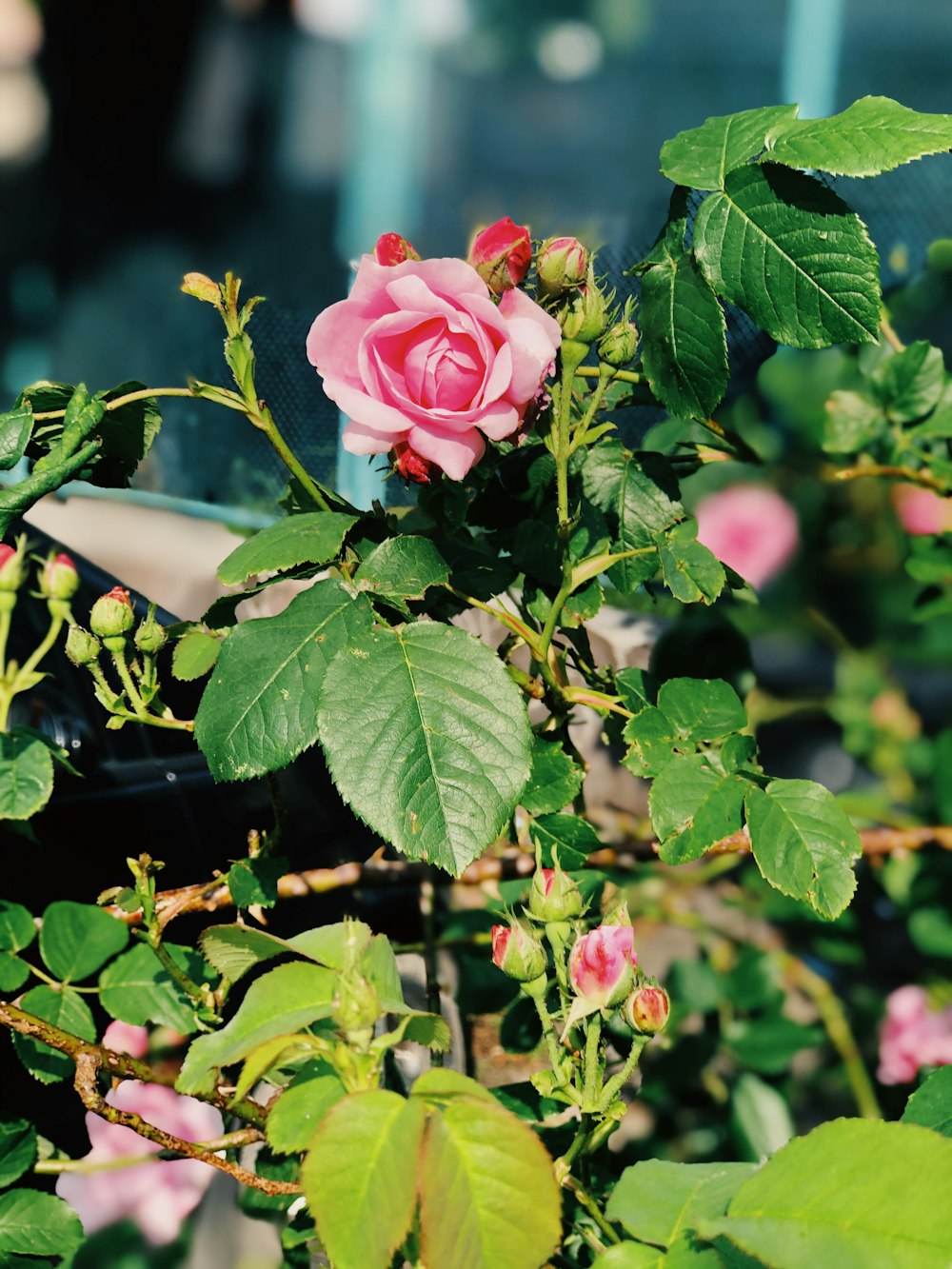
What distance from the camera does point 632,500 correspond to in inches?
22.0

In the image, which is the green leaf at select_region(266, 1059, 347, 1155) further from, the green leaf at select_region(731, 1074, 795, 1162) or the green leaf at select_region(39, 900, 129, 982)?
the green leaf at select_region(731, 1074, 795, 1162)

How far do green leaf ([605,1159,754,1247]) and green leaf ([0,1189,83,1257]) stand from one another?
0.29m

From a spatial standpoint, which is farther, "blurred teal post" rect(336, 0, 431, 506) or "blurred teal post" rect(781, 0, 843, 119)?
"blurred teal post" rect(336, 0, 431, 506)

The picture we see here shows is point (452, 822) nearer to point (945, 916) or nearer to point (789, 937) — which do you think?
point (945, 916)

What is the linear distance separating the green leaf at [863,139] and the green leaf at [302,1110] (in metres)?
0.39

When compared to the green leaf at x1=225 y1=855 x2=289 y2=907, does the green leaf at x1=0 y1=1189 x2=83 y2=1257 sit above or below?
below

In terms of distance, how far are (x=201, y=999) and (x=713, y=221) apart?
0.45 m

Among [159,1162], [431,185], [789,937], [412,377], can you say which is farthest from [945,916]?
[431,185]

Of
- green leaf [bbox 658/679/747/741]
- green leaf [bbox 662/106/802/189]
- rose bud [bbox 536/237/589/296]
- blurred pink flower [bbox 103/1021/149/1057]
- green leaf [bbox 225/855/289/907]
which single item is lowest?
blurred pink flower [bbox 103/1021/149/1057]

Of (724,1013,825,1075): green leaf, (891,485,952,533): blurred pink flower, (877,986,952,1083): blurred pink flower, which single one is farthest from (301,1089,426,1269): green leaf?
(877,986,952,1083): blurred pink flower

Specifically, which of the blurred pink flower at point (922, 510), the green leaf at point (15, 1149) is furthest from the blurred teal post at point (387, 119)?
the green leaf at point (15, 1149)

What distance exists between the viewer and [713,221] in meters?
0.46

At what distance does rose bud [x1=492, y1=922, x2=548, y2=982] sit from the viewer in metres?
0.44

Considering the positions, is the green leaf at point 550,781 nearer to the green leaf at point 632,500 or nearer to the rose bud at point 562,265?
the green leaf at point 632,500
